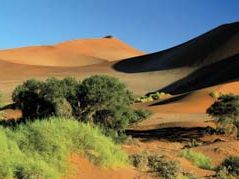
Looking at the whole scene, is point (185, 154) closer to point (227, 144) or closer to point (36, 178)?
point (227, 144)

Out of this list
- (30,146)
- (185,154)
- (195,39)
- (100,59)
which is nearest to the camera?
(30,146)

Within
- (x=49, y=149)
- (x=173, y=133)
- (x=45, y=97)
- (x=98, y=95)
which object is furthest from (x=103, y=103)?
(x=49, y=149)

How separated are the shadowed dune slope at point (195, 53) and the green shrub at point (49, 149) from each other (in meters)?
84.0

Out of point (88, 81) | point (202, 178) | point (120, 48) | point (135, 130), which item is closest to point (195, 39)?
point (120, 48)

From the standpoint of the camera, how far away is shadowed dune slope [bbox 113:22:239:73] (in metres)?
101

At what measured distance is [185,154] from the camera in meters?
18.0

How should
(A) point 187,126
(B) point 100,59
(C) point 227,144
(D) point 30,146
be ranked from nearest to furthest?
(D) point 30,146 < (C) point 227,144 < (A) point 187,126 < (B) point 100,59

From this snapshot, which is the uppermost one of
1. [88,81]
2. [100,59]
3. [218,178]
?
[100,59]

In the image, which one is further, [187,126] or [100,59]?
[100,59]

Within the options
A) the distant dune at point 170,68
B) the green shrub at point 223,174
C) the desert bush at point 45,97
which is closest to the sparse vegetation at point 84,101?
the desert bush at point 45,97

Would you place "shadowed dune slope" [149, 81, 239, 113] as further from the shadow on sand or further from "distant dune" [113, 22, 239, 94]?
"distant dune" [113, 22, 239, 94]

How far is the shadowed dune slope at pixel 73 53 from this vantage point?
155875mm

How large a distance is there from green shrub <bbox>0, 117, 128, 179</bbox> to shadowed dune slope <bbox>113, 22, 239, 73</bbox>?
84.0 metres

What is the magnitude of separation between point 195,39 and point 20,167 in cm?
11379
